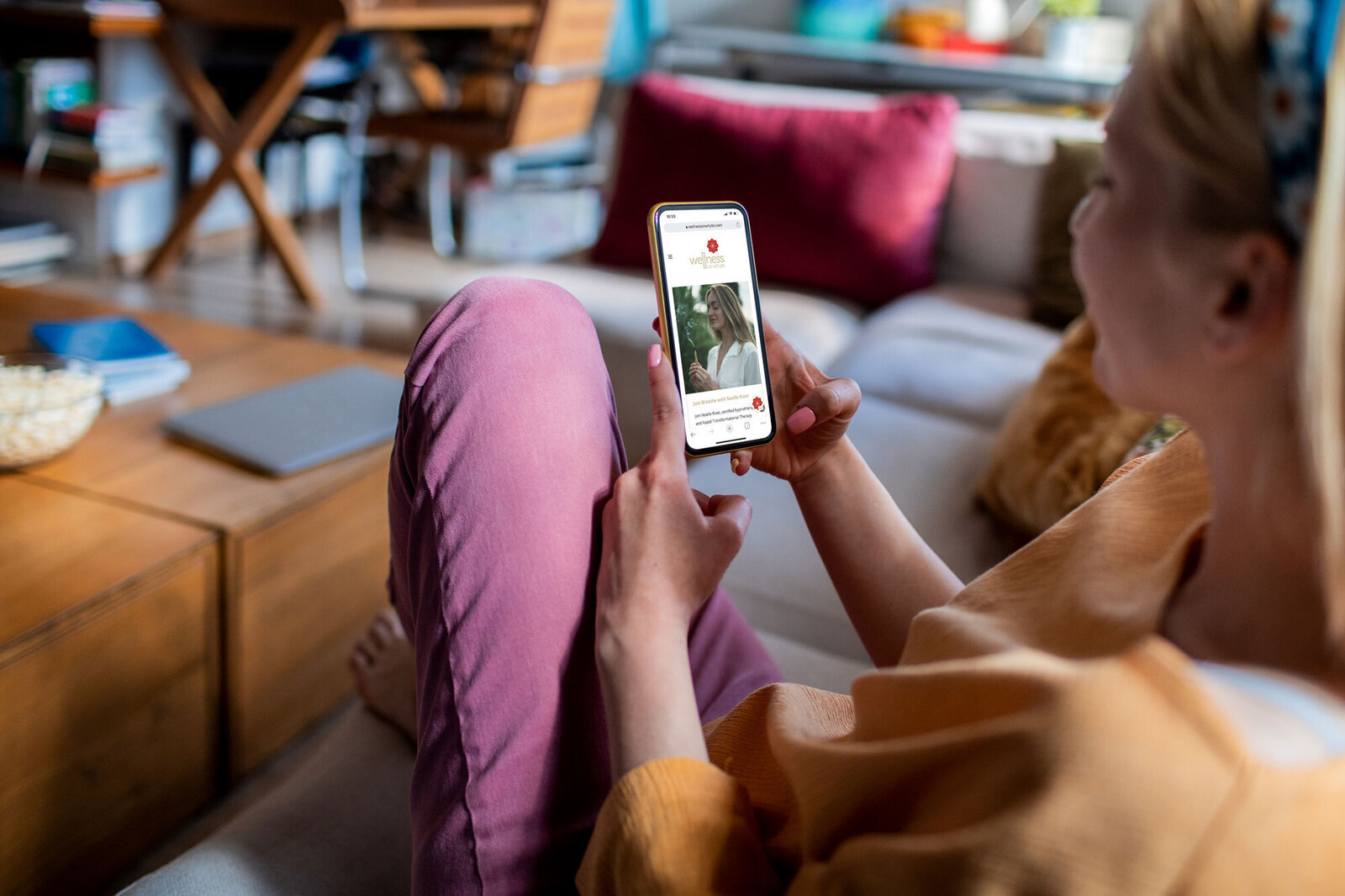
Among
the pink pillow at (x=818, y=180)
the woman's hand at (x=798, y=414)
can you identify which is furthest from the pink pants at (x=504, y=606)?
the pink pillow at (x=818, y=180)

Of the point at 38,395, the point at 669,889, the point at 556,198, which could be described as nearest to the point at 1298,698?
the point at 669,889

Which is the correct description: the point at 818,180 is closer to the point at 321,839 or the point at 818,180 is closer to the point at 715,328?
the point at 715,328

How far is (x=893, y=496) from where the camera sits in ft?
4.11

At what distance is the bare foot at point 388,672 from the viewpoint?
919 mm

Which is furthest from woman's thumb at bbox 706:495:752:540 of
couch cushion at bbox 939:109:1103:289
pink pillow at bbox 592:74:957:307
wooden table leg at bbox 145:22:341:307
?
wooden table leg at bbox 145:22:341:307

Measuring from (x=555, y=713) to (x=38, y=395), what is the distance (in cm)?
96

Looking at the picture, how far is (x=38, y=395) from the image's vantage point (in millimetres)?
1263

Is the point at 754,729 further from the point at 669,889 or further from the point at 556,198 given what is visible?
the point at 556,198

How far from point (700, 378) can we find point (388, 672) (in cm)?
43

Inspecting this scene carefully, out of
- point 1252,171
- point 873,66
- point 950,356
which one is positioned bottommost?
point 950,356

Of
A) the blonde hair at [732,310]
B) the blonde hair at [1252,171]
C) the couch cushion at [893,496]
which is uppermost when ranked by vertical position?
the blonde hair at [1252,171]

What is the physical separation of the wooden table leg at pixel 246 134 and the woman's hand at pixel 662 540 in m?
2.64

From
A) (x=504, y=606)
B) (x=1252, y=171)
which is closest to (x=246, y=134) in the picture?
(x=504, y=606)

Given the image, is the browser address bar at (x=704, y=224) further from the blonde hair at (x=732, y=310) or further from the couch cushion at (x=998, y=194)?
the couch cushion at (x=998, y=194)
